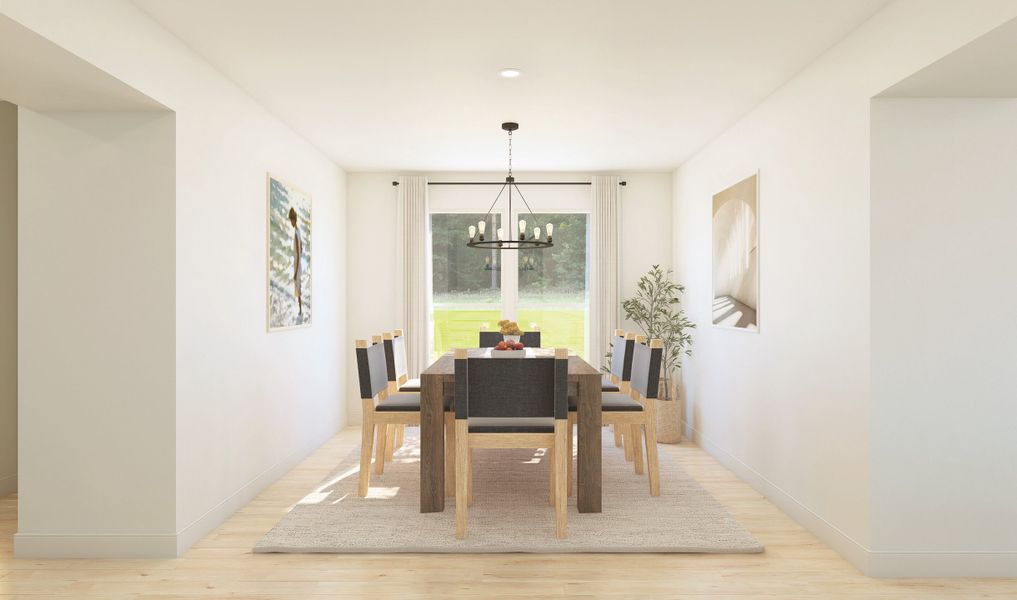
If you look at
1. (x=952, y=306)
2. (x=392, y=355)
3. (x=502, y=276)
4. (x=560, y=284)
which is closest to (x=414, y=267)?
(x=502, y=276)

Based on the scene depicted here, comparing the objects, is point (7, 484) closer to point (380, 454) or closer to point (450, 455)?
point (380, 454)

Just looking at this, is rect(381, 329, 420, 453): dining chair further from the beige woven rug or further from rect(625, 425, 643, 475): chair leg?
rect(625, 425, 643, 475): chair leg

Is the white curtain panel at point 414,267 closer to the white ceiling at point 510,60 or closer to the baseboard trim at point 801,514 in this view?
the white ceiling at point 510,60

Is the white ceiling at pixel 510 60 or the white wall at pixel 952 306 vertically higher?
the white ceiling at pixel 510 60

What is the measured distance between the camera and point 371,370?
172 inches

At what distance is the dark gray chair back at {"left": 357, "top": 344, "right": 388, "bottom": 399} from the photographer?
14.1 ft

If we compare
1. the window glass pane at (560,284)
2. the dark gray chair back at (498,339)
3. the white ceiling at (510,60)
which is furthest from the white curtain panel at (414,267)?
the white ceiling at (510,60)

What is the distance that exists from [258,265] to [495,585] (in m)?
2.63

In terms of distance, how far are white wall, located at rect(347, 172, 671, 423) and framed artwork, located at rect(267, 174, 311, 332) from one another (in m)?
1.40

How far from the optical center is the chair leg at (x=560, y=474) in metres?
3.48

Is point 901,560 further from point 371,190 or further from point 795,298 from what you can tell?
point 371,190

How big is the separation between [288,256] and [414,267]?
78.7 inches

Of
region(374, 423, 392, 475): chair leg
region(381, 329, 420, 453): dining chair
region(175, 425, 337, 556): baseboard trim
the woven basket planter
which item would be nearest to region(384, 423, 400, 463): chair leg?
region(381, 329, 420, 453): dining chair

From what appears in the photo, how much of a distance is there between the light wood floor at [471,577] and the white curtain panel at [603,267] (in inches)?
137
